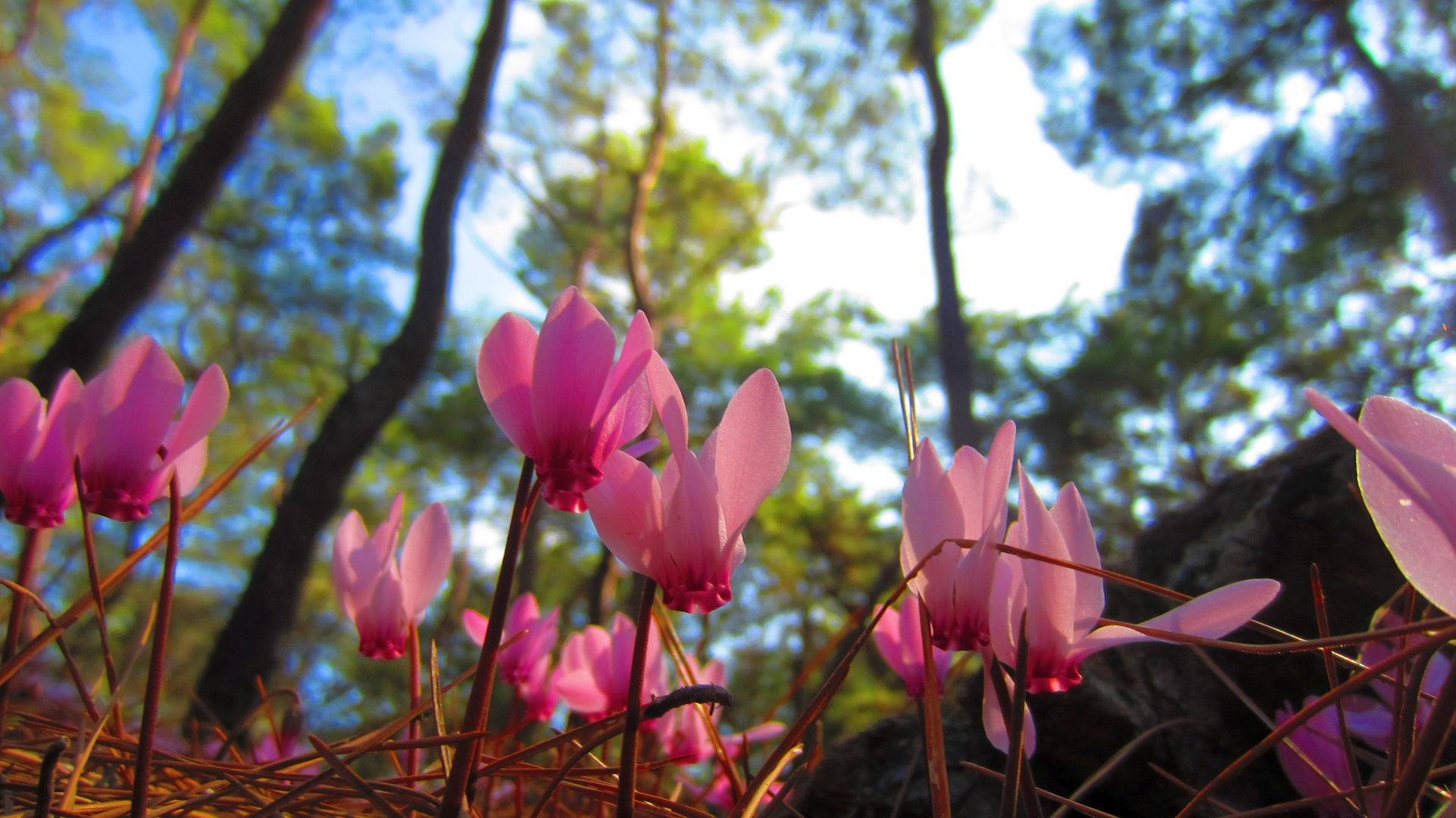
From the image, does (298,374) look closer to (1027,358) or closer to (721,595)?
(1027,358)

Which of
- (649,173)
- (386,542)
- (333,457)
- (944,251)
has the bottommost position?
(386,542)

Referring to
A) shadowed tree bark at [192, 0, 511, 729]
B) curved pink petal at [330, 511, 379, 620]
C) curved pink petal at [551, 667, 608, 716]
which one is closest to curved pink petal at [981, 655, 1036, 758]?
curved pink petal at [551, 667, 608, 716]

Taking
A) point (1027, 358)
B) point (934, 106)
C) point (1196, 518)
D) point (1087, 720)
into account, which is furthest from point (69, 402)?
point (1027, 358)

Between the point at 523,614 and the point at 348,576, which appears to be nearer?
the point at 348,576

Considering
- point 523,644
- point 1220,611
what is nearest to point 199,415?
point 523,644

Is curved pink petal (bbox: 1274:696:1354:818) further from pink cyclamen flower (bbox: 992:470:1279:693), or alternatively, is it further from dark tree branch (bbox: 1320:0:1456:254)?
dark tree branch (bbox: 1320:0:1456:254)

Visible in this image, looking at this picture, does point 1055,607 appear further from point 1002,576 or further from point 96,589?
point 96,589

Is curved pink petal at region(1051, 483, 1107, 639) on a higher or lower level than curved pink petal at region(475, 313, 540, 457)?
lower
